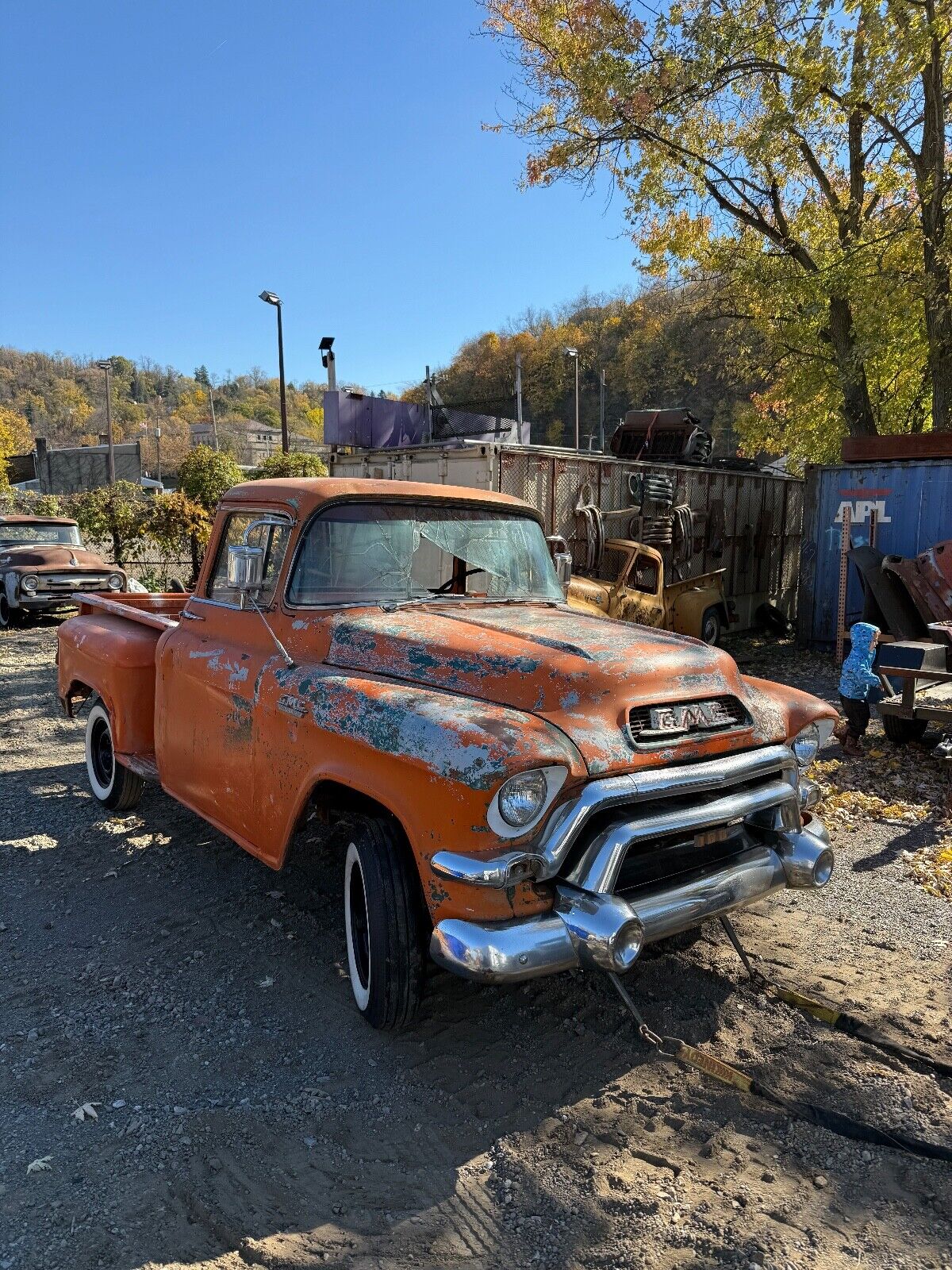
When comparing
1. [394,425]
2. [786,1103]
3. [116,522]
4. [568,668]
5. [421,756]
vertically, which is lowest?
[786,1103]

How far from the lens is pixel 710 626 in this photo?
1188cm

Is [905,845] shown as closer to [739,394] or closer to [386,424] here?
[386,424]

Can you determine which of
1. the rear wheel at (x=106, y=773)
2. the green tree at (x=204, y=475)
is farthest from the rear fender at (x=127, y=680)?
the green tree at (x=204, y=475)

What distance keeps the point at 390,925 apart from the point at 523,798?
685 mm

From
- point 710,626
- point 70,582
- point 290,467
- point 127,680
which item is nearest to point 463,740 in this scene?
point 127,680

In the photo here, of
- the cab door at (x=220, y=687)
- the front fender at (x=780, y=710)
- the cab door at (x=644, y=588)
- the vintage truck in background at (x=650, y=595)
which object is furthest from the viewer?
the cab door at (x=644, y=588)

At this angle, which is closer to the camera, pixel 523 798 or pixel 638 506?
pixel 523 798

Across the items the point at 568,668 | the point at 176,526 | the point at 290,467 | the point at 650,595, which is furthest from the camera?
the point at 290,467

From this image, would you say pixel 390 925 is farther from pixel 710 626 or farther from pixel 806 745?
pixel 710 626

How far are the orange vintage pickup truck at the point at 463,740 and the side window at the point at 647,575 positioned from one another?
6.25 metres

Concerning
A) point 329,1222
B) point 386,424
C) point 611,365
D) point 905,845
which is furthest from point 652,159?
point 611,365

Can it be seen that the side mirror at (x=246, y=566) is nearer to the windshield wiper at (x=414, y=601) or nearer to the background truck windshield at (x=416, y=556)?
the background truck windshield at (x=416, y=556)

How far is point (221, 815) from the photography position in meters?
3.87

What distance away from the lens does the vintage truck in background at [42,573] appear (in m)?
12.8
